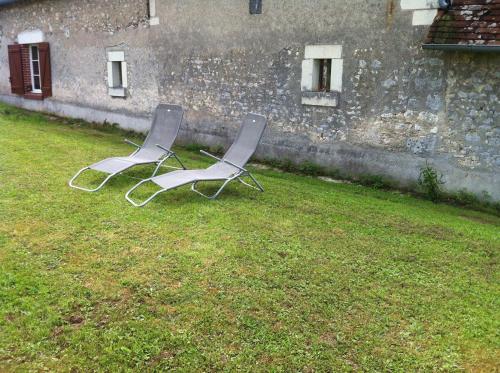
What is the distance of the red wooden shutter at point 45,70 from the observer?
12305 millimetres

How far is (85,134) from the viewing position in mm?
10211

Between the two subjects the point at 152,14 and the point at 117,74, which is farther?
the point at 117,74

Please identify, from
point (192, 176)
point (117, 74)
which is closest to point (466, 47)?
point (192, 176)

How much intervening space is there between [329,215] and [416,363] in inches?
103

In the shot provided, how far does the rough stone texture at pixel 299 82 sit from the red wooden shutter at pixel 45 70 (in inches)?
66.0

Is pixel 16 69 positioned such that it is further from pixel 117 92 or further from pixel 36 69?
pixel 117 92

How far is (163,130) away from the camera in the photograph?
6.86 meters

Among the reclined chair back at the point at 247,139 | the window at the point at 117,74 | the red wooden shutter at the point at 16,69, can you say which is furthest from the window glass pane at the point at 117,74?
the reclined chair back at the point at 247,139

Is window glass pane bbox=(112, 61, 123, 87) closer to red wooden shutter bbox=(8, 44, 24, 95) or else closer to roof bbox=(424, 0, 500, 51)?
red wooden shutter bbox=(8, 44, 24, 95)

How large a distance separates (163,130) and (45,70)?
7326mm

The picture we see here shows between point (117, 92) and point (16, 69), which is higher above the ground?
point (16, 69)

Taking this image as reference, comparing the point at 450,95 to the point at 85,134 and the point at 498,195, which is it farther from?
the point at 85,134

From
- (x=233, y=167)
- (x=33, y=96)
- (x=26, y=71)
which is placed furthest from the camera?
(x=26, y=71)

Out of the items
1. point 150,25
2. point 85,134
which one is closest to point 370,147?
point 150,25
